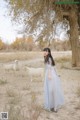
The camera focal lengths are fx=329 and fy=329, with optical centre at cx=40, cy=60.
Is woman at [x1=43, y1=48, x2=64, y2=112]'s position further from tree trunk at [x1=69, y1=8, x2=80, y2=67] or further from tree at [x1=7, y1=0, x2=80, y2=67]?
tree trunk at [x1=69, y1=8, x2=80, y2=67]

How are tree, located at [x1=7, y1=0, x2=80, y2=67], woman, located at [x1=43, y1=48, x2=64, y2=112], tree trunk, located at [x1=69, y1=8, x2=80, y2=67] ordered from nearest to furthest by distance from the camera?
woman, located at [x1=43, y1=48, x2=64, y2=112], tree, located at [x1=7, y1=0, x2=80, y2=67], tree trunk, located at [x1=69, y1=8, x2=80, y2=67]

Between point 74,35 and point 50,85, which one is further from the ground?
point 74,35

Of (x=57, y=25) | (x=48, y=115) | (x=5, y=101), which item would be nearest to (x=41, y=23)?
(x=57, y=25)

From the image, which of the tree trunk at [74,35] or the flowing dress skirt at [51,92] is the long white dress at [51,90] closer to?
the flowing dress skirt at [51,92]

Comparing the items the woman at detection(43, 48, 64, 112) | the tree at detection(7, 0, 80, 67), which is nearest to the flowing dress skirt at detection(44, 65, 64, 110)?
the woman at detection(43, 48, 64, 112)

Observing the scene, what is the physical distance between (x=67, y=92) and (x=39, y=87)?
1699 mm

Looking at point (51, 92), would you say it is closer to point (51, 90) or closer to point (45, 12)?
point (51, 90)

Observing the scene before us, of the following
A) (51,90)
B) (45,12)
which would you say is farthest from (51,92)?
(45,12)

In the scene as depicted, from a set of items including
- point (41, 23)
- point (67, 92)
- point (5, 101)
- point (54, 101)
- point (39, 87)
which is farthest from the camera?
point (41, 23)

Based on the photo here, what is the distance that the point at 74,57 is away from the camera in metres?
25.6

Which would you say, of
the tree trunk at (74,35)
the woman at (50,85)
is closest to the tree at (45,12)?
the tree trunk at (74,35)

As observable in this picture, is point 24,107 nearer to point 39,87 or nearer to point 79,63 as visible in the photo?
point 39,87

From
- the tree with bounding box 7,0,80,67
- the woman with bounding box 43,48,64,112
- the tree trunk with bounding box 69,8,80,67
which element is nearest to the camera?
the woman with bounding box 43,48,64,112

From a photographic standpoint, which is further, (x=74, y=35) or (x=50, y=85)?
(x=74, y=35)
